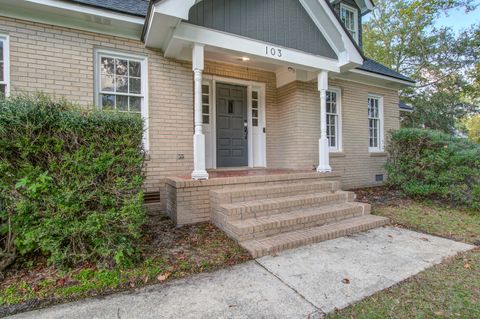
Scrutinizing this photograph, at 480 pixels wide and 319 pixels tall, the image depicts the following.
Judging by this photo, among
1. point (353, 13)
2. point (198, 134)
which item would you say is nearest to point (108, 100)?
point (198, 134)

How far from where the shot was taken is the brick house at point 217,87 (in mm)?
4227

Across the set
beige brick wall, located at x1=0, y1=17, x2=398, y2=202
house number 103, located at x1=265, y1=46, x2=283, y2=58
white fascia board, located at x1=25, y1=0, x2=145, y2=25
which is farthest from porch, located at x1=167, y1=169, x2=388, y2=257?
white fascia board, located at x1=25, y1=0, x2=145, y2=25

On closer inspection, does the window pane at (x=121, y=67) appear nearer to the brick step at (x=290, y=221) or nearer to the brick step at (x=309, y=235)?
the brick step at (x=290, y=221)

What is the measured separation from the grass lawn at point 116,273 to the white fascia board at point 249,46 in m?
3.55

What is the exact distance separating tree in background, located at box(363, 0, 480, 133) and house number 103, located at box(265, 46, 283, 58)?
12715mm

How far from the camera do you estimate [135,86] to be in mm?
5258

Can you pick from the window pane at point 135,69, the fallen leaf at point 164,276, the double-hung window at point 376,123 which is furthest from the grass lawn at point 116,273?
the double-hung window at point 376,123

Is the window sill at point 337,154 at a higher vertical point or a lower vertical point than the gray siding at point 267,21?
lower

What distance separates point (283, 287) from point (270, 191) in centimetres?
215

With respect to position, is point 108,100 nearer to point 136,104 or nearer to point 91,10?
point 136,104

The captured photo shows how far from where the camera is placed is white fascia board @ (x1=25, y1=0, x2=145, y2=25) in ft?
13.6

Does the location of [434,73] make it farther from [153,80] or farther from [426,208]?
[153,80]

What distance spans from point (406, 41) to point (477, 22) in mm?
3251

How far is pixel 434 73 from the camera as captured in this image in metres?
15.1
